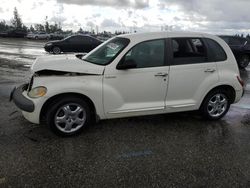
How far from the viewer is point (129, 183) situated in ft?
11.0

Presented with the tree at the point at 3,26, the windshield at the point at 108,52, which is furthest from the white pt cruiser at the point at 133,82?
the tree at the point at 3,26

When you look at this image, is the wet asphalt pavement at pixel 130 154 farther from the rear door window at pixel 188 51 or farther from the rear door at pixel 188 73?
the rear door window at pixel 188 51

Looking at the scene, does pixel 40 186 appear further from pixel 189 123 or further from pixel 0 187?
pixel 189 123

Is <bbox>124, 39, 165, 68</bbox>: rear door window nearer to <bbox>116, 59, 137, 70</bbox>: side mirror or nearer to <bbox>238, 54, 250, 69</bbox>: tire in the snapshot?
<bbox>116, 59, 137, 70</bbox>: side mirror

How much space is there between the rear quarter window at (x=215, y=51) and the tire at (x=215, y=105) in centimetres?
64

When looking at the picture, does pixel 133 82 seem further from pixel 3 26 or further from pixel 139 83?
pixel 3 26

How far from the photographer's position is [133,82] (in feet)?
15.4

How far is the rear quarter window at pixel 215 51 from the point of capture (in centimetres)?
526

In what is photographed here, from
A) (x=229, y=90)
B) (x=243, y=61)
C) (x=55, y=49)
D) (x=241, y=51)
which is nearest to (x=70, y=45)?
(x=55, y=49)

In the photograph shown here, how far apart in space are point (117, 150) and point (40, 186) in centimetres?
133

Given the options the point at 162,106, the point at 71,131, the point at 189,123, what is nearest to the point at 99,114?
the point at 71,131

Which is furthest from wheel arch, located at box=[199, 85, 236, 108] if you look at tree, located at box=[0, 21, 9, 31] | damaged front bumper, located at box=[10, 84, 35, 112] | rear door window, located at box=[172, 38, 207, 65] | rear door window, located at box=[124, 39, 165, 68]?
tree, located at box=[0, 21, 9, 31]

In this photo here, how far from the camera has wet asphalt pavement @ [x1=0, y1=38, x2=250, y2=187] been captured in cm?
342

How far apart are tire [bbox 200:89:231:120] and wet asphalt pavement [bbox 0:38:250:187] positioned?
0.58ft
